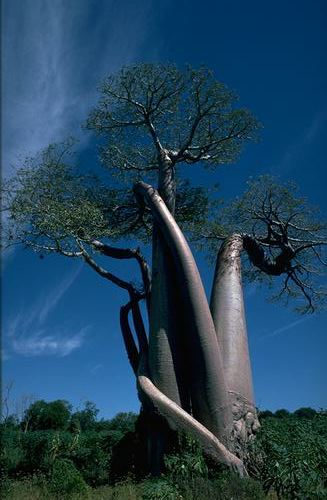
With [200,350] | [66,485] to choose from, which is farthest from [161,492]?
[200,350]

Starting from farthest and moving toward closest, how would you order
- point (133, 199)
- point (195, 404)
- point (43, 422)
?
point (43, 422), point (133, 199), point (195, 404)

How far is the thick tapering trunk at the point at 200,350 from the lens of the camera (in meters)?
7.42

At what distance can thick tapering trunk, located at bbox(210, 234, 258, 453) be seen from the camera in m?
7.72

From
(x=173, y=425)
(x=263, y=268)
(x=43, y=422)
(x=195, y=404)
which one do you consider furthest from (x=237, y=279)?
(x=43, y=422)

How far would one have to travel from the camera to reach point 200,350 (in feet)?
25.3

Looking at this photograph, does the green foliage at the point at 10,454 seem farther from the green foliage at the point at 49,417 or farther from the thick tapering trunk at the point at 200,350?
the green foliage at the point at 49,417

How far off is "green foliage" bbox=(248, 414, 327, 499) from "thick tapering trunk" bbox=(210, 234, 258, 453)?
329 millimetres

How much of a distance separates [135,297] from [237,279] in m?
2.02

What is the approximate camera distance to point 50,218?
9.29 meters

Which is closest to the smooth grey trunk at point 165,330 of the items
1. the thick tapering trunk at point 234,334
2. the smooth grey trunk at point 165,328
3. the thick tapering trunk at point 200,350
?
the smooth grey trunk at point 165,328

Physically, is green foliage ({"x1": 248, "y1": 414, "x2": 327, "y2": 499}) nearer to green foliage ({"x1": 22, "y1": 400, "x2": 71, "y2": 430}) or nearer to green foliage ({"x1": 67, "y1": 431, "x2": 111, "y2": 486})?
green foliage ({"x1": 67, "y1": 431, "x2": 111, "y2": 486})

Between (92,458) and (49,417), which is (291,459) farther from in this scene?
(49,417)

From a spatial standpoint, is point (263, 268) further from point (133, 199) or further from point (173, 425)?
point (173, 425)

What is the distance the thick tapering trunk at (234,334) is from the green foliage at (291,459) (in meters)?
0.33
